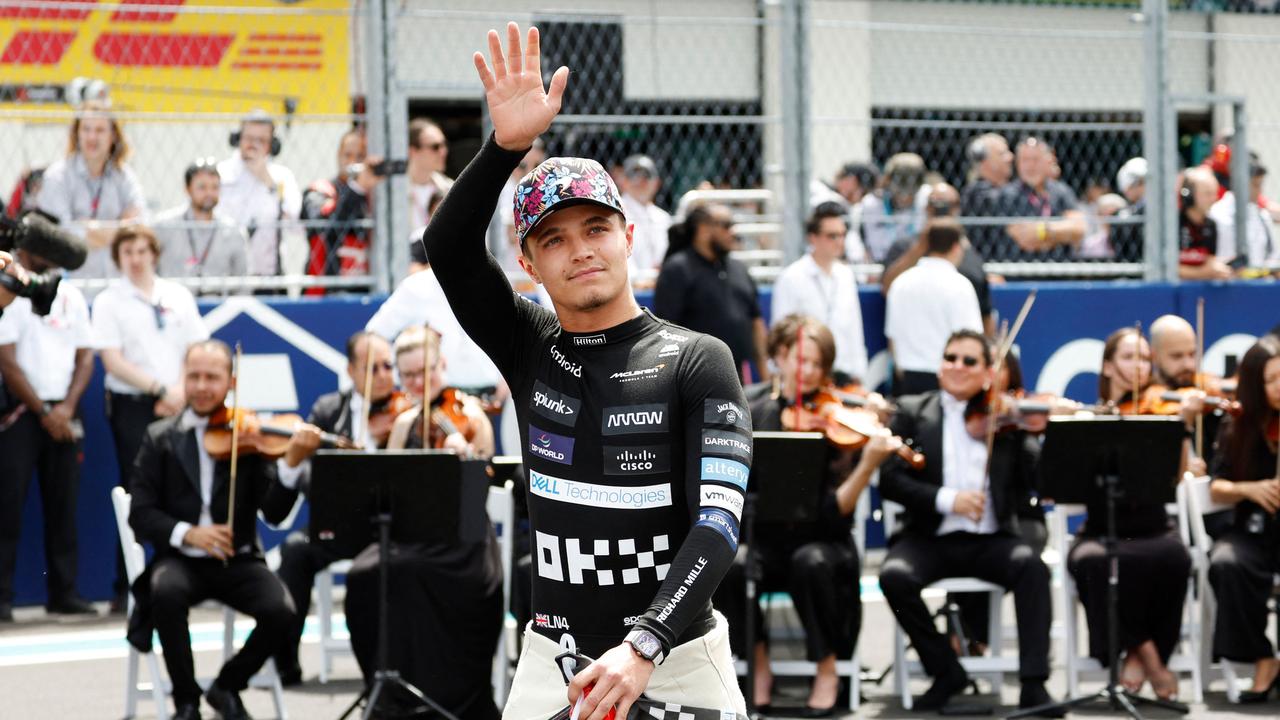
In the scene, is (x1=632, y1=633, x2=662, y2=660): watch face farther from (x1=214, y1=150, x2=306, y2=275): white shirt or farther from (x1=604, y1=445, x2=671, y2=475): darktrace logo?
(x1=214, y1=150, x2=306, y2=275): white shirt

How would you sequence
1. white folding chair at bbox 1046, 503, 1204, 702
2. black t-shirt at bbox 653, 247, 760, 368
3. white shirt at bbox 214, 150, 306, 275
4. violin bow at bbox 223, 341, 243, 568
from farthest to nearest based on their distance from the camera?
1. black t-shirt at bbox 653, 247, 760, 368
2. white shirt at bbox 214, 150, 306, 275
3. white folding chair at bbox 1046, 503, 1204, 702
4. violin bow at bbox 223, 341, 243, 568

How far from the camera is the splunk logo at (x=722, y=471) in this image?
2.97 meters

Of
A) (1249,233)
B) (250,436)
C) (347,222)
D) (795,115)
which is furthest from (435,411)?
(1249,233)

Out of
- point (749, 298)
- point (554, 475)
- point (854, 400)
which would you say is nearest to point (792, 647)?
point (854, 400)

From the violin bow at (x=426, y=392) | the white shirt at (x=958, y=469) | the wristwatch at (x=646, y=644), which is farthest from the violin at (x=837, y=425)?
the wristwatch at (x=646, y=644)

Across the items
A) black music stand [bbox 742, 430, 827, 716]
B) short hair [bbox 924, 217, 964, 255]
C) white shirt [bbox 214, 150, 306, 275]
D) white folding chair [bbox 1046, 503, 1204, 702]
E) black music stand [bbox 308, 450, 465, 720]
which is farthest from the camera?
short hair [bbox 924, 217, 964, 255]

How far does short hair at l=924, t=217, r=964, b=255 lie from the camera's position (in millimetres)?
9070

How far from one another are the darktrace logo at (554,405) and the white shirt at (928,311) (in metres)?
5.97

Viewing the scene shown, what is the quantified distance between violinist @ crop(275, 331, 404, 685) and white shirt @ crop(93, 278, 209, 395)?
3.73ft

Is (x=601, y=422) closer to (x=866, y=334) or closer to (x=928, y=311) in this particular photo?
(x=928, y=311)

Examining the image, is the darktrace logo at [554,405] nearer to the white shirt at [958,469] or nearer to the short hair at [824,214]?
the white shirt at [958,469]

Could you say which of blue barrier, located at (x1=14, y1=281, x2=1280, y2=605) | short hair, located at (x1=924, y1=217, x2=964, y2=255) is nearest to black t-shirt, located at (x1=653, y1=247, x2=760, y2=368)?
blue barrier, located at (x1=14, y1=281, x2=1280, y2=605)

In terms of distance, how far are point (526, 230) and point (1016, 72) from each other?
43.2 ft

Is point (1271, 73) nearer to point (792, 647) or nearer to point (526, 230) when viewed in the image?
point (792, 647)
